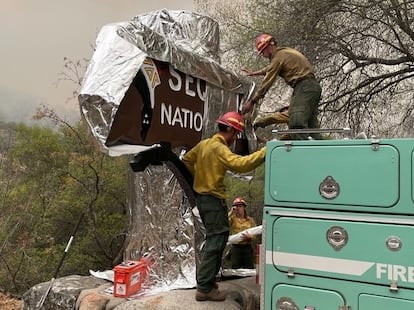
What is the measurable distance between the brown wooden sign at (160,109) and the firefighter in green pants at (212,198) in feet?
1.20

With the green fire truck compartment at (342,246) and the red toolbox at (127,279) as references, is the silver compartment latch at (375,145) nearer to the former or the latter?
the green fire truck compartment at (342,246)

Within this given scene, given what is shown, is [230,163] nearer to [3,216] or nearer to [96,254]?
[96,254]

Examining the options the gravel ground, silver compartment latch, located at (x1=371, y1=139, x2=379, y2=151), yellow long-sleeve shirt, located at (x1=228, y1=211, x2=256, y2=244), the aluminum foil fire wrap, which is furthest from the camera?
the gravel ground

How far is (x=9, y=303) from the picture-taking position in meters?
8.65

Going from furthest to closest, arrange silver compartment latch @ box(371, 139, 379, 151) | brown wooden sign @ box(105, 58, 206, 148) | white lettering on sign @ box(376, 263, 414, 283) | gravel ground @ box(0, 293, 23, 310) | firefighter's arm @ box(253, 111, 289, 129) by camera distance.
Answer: gravel ground @ box(0, 293, 23, 310) → firefighter's arm @ box(253, 111, 289, 129) → brown wooden sign @ box(105, 58, 206, 148) → silver compartment latch @ box(371, 139, 379, 151) → white lettering on sign @ box(376, 263, 414, 283)

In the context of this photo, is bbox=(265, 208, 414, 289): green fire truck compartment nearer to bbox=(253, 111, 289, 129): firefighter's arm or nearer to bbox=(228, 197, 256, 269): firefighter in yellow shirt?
bbox=(253, 111, 289, 129): firefighter's arm

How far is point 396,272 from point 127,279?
298 cm

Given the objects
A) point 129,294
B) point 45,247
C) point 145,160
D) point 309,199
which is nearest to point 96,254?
point 45,247

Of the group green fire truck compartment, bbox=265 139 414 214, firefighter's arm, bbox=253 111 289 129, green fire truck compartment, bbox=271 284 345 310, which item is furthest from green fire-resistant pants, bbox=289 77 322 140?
green fire truck compartment, bbox=271 284 345 310

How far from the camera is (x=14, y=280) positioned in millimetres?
10070

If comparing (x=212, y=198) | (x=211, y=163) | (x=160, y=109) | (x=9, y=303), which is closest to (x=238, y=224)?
(x=212, y=198)

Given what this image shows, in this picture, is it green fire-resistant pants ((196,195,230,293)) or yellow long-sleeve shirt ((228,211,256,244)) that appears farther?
yellow long-sleeve shirt ((228,211,256,244))

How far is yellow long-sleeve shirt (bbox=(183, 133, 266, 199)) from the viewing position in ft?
16.8

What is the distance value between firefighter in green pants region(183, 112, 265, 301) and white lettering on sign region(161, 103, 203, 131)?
0.34 meters
